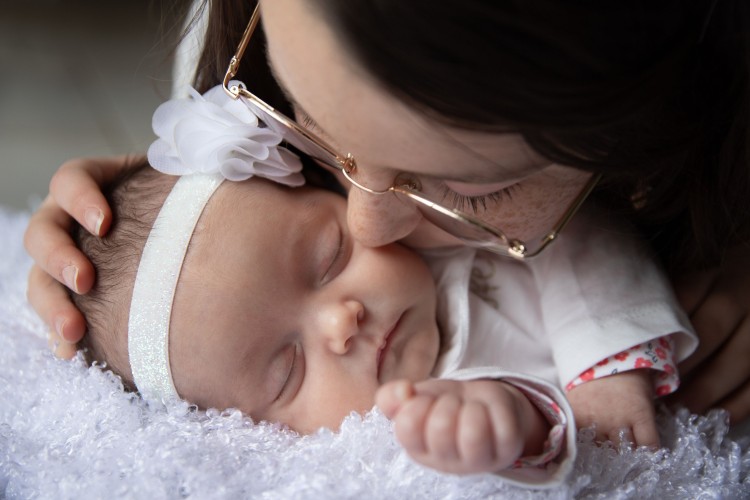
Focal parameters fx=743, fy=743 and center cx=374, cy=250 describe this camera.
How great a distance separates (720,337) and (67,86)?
2.15 metres

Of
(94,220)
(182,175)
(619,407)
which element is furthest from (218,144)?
(619,407)

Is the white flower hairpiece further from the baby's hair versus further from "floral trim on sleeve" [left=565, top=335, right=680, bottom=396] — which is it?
"floral trim on sleeve" [left=565, top=335, right=680, bottom=396]

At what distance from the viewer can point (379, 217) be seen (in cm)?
83

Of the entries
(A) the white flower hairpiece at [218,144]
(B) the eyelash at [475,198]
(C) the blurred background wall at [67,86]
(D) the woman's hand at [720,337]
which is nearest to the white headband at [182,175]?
(A) the white flower hairpiece at [218,144]

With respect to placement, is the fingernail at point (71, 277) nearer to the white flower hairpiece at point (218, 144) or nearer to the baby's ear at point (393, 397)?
the white flower hairpiece at point (218, 144)

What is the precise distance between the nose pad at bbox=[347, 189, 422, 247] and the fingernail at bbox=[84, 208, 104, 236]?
32cm

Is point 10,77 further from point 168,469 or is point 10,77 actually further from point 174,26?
point 168,469

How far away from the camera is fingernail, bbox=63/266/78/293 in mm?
898

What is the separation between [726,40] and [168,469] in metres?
0.66

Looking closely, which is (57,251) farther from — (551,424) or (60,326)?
(551,424)

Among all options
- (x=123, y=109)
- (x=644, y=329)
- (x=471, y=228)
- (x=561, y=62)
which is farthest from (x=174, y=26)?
(x=123, y=109)

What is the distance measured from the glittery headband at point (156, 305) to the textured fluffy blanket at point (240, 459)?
0.03 meters

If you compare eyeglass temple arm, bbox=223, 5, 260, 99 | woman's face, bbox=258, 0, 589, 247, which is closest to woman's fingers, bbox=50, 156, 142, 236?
eyeglass temple arm, bbox=223, 5, 260, 99

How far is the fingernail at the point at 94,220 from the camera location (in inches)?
36.4
